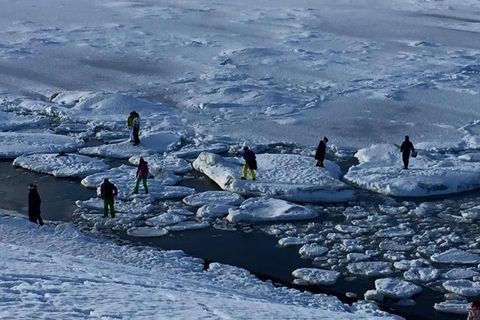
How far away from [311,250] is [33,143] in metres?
→ 11.3

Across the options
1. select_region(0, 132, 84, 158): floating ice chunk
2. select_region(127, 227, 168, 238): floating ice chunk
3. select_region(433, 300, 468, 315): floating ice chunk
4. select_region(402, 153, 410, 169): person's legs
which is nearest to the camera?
select_region(433, 300, 468, 315): floating ice chunk

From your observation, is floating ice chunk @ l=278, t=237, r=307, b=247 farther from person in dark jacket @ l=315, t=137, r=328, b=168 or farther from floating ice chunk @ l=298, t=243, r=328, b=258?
person in dark jacket @ l=315, t=137, r=328, b=168

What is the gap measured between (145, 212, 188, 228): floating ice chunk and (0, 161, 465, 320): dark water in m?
0.65

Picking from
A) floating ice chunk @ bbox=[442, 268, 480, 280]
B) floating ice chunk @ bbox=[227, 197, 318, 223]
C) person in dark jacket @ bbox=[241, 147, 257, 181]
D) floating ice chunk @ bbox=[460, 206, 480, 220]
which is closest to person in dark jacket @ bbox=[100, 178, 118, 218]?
floating ice chunk @ bbox=[227, 197, 318, 223]

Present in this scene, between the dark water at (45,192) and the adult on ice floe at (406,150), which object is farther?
the adult on ice floe at (406,150)

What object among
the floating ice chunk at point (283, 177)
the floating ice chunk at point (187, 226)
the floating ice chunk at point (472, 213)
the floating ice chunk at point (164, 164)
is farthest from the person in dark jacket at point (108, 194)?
the floating ice chunk at point (472, 213)

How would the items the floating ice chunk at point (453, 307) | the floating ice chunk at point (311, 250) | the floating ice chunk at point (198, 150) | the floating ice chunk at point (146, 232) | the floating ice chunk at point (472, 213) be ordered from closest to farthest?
the floating ice chunk at point (453, 307), the floating ice chunk at point (311, 250), the floating ice chunk at point (146, 232), the floating ice chunk at point (472, 213), the floating ice chunk at point (198, 150)

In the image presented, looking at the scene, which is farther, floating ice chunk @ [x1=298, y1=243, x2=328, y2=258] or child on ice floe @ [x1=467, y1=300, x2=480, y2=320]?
floating ice chunk @ [x1=298, y1=243, x2=328, y2=258]

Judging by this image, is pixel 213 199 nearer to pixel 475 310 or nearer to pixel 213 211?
pixel 213 211

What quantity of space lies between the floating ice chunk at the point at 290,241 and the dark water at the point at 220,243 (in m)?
0.12

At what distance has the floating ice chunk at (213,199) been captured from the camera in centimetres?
2217

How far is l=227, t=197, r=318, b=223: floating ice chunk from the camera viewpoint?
69.3 feet

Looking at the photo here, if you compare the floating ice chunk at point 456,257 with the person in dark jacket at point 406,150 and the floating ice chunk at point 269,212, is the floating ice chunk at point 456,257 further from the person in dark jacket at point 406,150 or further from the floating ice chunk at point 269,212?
the person in dark jacket at point 406,150

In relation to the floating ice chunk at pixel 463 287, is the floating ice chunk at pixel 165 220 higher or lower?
lower
